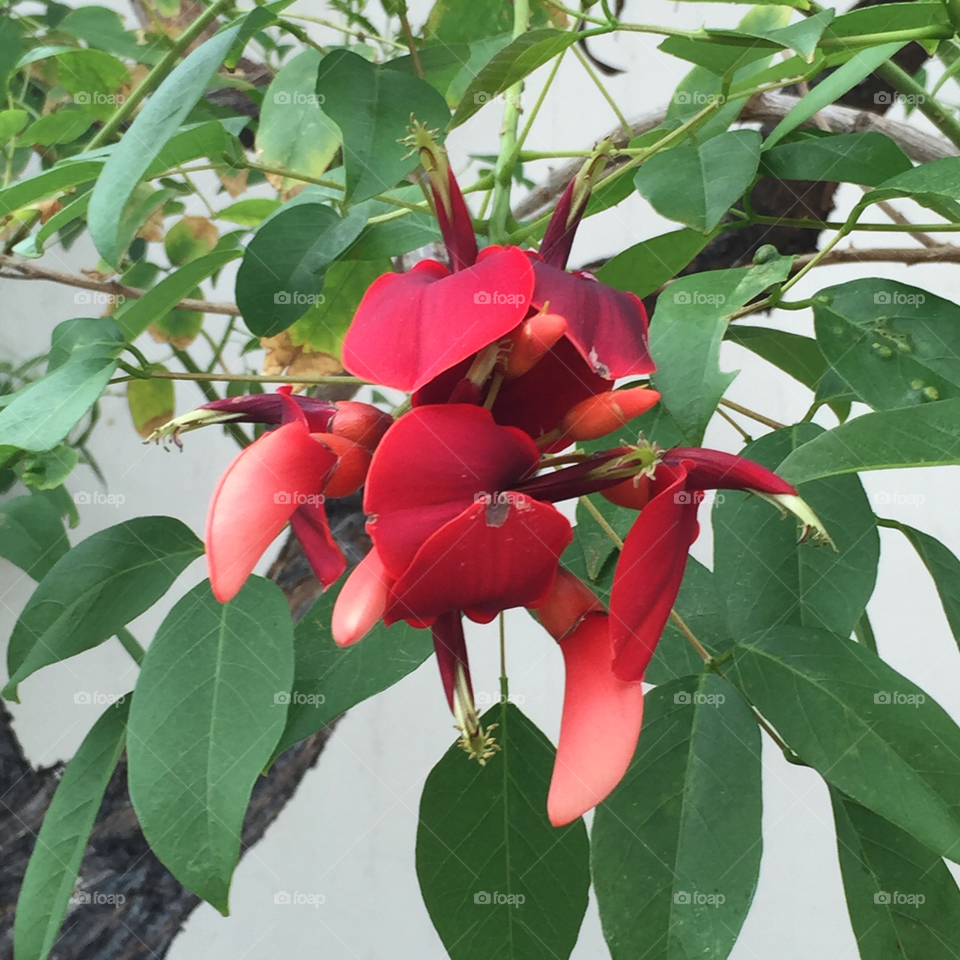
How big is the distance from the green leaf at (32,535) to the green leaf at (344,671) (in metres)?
0.21

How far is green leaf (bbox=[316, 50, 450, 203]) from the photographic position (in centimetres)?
20

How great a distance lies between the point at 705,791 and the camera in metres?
0.22

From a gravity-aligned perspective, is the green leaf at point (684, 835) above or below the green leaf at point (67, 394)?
below

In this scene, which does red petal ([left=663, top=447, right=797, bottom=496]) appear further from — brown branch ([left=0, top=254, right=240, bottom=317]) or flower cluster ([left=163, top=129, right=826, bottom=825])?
brown branch ([left=0, top=254, right=240, bottom=317])

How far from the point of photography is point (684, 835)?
0.69ft

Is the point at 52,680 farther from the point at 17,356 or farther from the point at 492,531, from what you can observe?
the point at 492,531

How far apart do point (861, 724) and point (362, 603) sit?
0.14 m

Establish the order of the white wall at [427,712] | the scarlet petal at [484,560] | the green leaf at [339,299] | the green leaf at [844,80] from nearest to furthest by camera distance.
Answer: the scarlet petal at [484,560]
the green leaf at [844,80]
the green leaf at [339,299]
the white wall at [427,712]

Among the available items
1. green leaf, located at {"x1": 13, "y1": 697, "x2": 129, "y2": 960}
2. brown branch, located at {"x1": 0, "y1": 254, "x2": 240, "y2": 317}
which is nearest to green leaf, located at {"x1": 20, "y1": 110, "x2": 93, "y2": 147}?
brown branch, located at {"x1": 0, "y1": 254, "x2": 240, "y2": 317}

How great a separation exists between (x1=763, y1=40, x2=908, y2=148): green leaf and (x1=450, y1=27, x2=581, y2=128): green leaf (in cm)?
8

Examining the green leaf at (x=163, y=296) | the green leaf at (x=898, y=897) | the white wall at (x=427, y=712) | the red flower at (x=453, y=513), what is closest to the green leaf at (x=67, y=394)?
the green leaf at (x=163, y=296)

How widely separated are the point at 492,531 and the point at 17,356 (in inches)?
37.4

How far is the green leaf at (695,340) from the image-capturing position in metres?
0.16

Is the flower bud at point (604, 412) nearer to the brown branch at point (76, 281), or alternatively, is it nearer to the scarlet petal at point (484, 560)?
the scarlet petal at point (484, 560)
